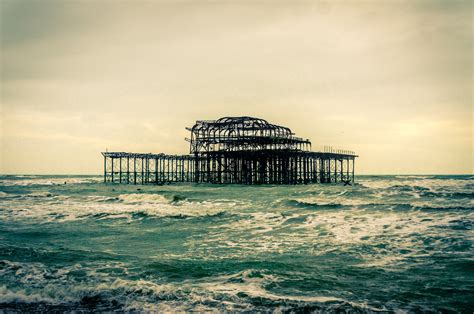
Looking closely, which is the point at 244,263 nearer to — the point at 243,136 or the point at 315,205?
the point at 315,205

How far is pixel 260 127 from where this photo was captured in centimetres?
5125

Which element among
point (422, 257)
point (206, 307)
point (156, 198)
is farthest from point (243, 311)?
point (156, 198)

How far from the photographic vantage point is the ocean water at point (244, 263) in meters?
7.64

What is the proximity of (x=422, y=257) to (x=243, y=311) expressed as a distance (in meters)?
5.95

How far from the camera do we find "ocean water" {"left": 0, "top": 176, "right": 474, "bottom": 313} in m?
7.64

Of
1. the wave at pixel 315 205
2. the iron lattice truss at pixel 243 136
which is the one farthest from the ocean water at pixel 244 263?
the iron lattice truss at pixel 243 136

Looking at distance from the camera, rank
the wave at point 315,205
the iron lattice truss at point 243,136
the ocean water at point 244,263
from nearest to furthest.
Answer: the ocean water at point 244,263, the wave at point 315,205, the iron lattice truss at point 243,136

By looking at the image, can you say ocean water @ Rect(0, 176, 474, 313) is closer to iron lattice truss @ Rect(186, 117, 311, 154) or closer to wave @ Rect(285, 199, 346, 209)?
wave @ Rect(285, 199, 346, 209)

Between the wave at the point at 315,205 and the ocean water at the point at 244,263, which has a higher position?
the wave at the point at 315,205

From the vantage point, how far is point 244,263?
410 inches

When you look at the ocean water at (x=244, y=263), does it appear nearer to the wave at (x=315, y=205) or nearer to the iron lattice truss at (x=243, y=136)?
the wave at (x=315, y=205)

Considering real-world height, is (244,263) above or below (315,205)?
below

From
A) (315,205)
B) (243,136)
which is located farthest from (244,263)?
(243,136)

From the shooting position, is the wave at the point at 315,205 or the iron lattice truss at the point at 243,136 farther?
the iron lattice truss at the point at 243,136
